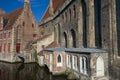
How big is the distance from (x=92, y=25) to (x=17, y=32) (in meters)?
19.5

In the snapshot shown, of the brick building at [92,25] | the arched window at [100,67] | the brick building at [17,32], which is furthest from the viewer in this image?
the brick building at [17,32]

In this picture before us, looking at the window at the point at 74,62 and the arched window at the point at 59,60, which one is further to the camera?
the arched window at the point at 59,60

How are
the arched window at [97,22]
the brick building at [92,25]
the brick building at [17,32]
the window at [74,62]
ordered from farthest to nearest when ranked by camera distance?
1. the brick building at [17,32]
2. the window at [74,62]
3. the arched window at [97,22]
4. the brick building at [92,25]

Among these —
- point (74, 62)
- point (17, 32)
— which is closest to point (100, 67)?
point (74, 62)

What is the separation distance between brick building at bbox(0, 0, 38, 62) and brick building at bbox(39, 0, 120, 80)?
8674 millimetres

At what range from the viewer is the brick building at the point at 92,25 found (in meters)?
15.2

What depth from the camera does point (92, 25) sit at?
62.5 ft

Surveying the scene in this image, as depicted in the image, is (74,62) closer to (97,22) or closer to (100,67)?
(100,67)

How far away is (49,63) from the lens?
23.0 meters

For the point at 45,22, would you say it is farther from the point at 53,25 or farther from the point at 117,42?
the point at 117,42

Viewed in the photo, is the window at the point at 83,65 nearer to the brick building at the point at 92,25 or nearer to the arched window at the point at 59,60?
the brick building at the point at 92,25

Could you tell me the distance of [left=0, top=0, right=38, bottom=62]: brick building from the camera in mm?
33000

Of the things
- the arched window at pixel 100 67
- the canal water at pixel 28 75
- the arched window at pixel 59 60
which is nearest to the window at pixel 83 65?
the arched window at pixel 100 67

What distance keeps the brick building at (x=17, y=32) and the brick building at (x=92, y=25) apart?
8674 millimetres
